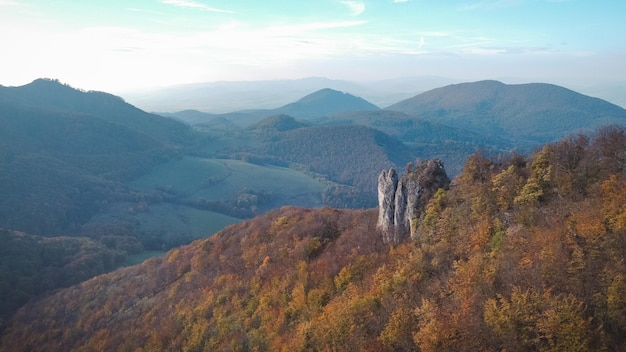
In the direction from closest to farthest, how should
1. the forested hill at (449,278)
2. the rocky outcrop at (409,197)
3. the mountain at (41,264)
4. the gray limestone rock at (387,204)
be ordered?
the forested hill at (449,278) → the rocky outcrop at (409,197) → the gray limestone rock at (387,204) → the mountain at (41,264)

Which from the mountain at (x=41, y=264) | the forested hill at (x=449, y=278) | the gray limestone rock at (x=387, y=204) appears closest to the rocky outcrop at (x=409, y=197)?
the gray limestone rock at (x=387, y=204)

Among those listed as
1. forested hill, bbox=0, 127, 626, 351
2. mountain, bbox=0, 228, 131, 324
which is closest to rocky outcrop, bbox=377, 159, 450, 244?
forested hill, bbox=0, 127, 626, 351

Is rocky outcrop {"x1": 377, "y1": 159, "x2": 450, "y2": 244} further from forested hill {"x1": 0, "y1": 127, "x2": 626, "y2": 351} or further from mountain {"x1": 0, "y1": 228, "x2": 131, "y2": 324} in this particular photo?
mountain {"x1": 0, "y1": 228, "x2": 131, "y2": 324}

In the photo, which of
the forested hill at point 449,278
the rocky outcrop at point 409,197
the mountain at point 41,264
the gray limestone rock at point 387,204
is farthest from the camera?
the mountain at point 41,264

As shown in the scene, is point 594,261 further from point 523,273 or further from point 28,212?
point 28,212

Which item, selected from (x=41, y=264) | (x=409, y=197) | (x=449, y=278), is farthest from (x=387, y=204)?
(x=41, y=264)

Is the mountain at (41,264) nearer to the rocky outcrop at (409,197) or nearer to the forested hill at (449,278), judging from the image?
the forested hill at (449,278)

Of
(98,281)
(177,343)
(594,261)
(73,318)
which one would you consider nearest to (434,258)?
(594,261)

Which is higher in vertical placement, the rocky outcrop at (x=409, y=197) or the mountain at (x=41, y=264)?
the rocky outcrop at (x=409, y=197)
